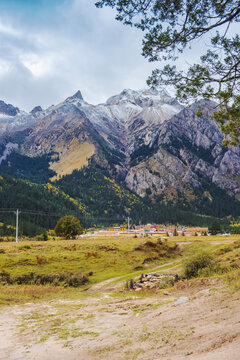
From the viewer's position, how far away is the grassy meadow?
83.8 feet

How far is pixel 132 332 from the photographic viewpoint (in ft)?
35.9

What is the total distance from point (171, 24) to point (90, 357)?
53.3 feet

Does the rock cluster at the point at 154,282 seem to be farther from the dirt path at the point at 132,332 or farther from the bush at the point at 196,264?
the dirt path at the point at 132,332

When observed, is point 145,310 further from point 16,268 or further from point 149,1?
point 16,268

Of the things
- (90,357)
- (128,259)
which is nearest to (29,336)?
(90,357)

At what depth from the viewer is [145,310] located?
14.8 meters

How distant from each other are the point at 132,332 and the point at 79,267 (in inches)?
1269

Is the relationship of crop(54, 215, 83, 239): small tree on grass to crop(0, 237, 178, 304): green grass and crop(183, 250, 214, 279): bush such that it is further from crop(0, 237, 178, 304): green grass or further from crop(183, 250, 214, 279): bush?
crop(183, 250, 214, 279): bush

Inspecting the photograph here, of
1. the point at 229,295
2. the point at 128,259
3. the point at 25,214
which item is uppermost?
the point at 25,214

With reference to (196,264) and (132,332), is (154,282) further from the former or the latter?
(132,332)

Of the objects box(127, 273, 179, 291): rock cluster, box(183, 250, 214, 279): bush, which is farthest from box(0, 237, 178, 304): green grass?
box(183, 250, 214, 279): bush

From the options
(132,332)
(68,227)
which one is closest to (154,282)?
(132,332)

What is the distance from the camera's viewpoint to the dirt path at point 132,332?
27.1ft

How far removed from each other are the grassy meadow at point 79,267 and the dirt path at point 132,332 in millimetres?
4838
